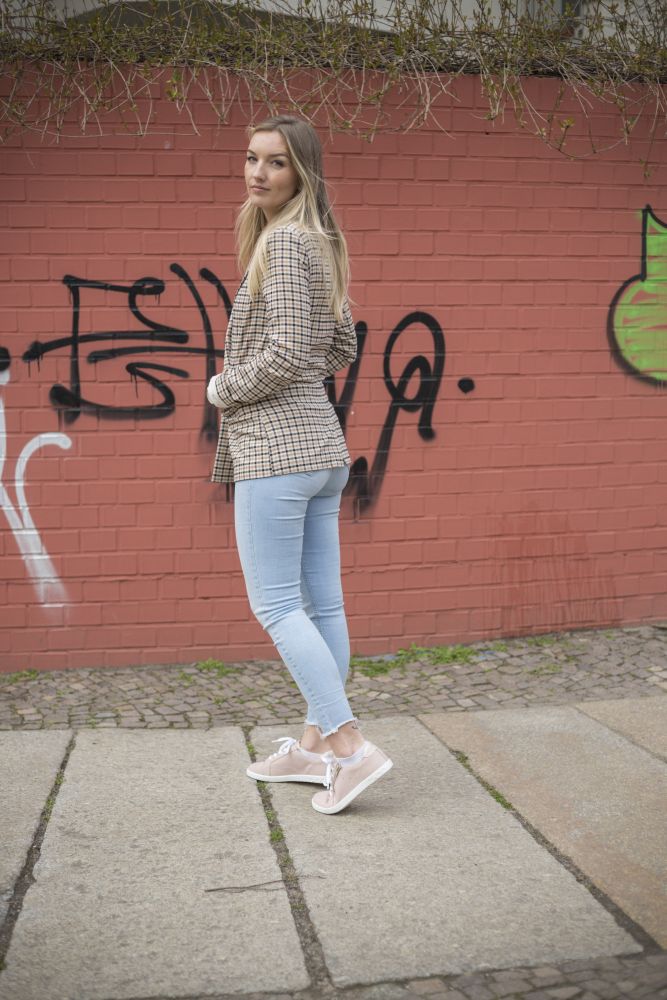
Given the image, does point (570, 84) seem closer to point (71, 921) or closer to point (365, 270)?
point (365, 270)

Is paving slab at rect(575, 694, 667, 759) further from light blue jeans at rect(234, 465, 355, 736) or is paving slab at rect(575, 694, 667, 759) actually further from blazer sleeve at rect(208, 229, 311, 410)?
blazer sleeve at rect(208, 229, 311, 410)

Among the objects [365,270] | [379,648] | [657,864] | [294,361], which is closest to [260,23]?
[365,270]

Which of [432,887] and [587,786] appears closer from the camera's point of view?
[432,887]

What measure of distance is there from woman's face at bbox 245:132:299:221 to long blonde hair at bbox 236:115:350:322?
0.06 ft

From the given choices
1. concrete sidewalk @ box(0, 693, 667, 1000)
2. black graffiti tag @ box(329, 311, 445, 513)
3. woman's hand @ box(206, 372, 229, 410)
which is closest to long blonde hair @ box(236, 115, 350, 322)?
woman's hand @ box(206, 372, 229, 410)

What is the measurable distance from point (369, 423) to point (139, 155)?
63.4 inches

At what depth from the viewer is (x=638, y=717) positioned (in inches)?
166

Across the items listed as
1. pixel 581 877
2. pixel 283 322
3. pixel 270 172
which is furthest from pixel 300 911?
pixel 270 172

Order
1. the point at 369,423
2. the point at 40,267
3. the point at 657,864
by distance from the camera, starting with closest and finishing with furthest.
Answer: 1. the point at 657,864
2. the point at 40,267
3. the point at 369,423

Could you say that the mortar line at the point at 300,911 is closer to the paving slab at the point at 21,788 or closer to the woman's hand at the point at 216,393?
the paving slab at the point at 21,788

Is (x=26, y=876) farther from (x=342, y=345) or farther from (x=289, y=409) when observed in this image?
(x=342, y=345)

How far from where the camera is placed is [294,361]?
3055 millimetres

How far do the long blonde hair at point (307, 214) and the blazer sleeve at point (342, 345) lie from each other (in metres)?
0.13

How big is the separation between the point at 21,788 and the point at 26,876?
65cm
